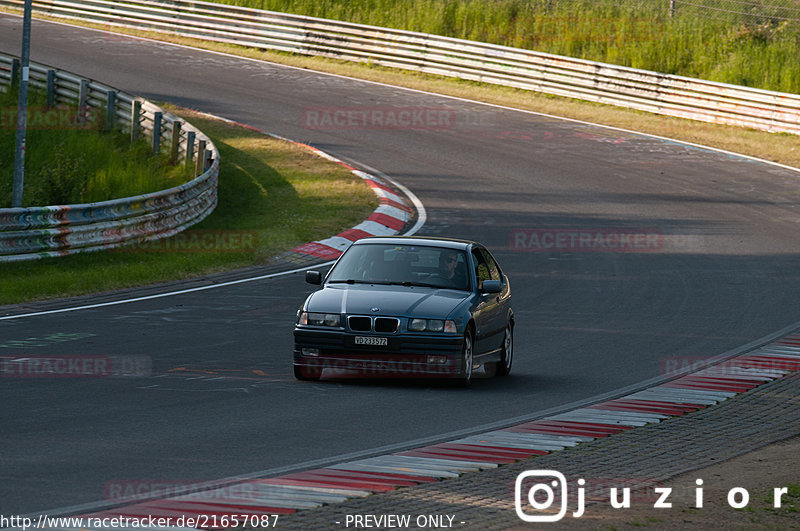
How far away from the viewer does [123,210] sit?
20062 mm

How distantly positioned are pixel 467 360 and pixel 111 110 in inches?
797

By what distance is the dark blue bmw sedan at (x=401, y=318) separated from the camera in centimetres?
1152

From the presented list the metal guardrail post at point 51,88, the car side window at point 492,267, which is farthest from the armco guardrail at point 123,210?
the car side window at point 492,267

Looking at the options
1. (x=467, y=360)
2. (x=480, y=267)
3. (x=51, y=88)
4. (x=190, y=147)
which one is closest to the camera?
(x=467, y=360)

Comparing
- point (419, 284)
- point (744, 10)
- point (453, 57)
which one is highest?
point (744, 10)

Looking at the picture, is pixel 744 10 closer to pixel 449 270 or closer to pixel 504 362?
pixel 504 362

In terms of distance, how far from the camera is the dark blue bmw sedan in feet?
37.8

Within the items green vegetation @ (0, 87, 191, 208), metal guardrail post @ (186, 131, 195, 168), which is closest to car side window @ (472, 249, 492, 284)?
green vegetation @ (0, 87, 191, 208)

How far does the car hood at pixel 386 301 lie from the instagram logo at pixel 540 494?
3414mm

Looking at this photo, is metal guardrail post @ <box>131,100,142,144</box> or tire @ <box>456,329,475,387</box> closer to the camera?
tire @ <box>456,329,475,387</box>

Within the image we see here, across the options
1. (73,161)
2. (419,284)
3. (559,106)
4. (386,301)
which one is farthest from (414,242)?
(559,106)

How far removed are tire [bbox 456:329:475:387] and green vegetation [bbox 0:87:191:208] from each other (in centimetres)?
1290

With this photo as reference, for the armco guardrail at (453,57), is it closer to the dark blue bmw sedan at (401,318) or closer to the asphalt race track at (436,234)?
the asphalt race track at (436,234)

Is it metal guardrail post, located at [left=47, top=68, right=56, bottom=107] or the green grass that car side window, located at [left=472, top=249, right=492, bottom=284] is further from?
metal guardrail post, located at [left=47, top=68, right=56, bottom=107]
